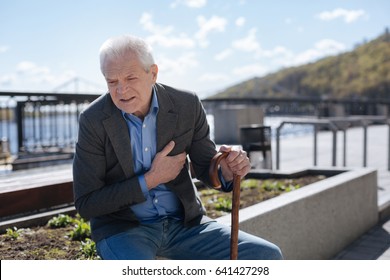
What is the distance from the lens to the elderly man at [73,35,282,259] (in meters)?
1.96

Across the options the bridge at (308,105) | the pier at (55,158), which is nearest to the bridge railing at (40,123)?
the pier at (55,158)

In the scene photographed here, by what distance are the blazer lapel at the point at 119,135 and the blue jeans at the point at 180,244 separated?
24 centimetres

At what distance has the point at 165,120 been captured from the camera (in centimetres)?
212

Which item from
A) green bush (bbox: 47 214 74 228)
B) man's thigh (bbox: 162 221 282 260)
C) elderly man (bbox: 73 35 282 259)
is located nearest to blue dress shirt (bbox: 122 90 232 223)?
elderly man (bbox: 73 35 282 259)

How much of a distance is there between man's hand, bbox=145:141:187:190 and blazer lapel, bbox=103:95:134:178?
0.09 meters

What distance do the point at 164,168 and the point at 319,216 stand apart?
6.21 ft

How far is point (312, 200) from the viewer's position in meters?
3.54

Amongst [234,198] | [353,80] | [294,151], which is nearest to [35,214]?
[234,198]

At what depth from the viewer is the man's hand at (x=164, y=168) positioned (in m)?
2.03

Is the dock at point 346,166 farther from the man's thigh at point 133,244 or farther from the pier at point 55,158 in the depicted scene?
the man's thigh at point 133,244

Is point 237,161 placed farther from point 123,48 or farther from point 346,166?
point 346,166
